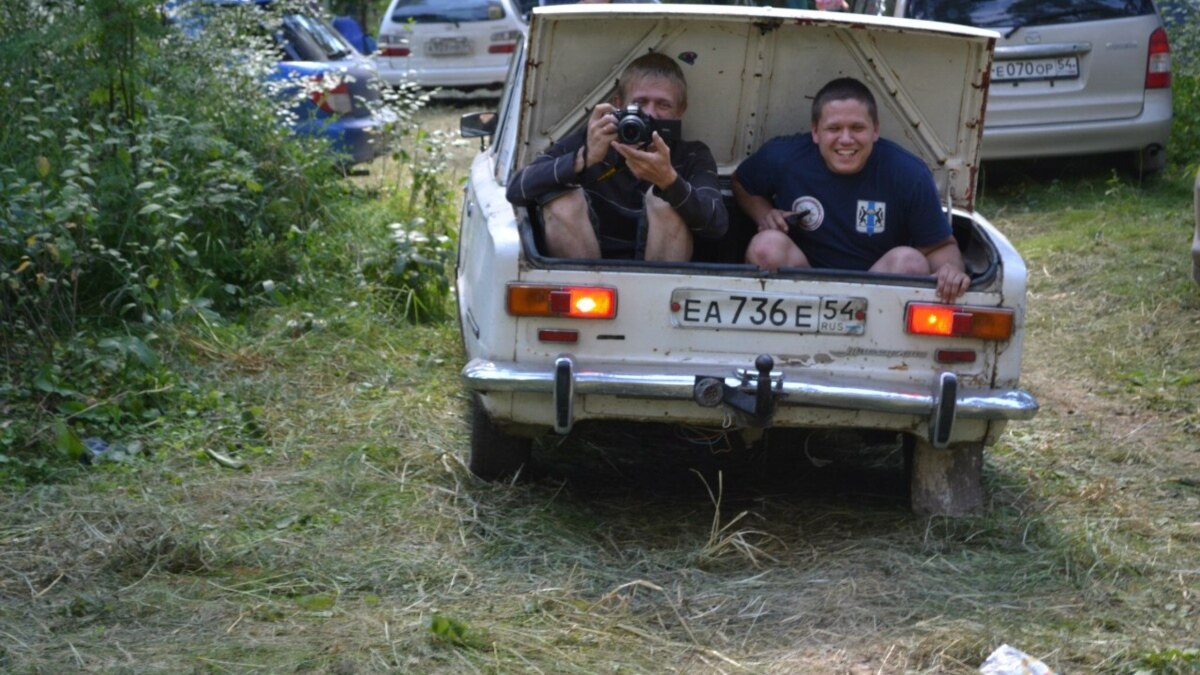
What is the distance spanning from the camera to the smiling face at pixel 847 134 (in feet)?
18.1

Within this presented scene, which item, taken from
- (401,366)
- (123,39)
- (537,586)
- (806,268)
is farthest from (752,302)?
(123,39)

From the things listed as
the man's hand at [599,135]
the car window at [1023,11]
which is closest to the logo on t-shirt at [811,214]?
the man's hand at [599,135]

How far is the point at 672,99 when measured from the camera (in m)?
5.65

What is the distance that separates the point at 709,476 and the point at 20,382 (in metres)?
2.64

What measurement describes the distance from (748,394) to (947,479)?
909 mm

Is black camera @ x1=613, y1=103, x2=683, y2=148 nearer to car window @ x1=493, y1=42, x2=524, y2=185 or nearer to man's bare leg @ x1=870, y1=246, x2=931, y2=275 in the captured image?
car window @ x1=493, y1=42, x2=524, y2=185

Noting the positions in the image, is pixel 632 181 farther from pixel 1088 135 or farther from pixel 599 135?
pixel 1088 135

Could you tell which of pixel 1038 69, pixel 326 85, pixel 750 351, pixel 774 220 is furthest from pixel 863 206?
pixel 1038 69

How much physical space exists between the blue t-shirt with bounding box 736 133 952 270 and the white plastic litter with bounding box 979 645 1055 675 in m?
1.79

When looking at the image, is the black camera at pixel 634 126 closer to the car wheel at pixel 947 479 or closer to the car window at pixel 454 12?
the car wheel at pixel 947 479

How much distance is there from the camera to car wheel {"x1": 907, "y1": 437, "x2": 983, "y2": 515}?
207 inches

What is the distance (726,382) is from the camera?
4824 mm

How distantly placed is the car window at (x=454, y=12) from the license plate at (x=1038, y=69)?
8323 millimetres

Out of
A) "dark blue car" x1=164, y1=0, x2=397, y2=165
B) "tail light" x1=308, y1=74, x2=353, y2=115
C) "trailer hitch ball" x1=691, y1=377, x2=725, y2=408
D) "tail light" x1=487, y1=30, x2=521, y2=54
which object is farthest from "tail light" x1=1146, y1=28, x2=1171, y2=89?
"tail light" x1=487, y1=30, x2=521, y2=54
